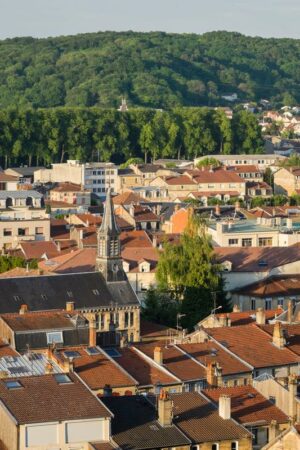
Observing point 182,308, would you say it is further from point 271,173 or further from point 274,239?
point 271,173

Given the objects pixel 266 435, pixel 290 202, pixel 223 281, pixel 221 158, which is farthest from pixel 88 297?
pixel 221 158

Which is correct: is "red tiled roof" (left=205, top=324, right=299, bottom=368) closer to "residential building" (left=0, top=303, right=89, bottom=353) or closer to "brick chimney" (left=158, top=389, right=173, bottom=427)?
"residential building" (left=0, top=303, right=89, bottom=353)

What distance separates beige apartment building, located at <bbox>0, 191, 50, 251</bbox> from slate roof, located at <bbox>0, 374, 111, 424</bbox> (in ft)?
144

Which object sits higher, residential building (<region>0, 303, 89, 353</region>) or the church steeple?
the church steeple

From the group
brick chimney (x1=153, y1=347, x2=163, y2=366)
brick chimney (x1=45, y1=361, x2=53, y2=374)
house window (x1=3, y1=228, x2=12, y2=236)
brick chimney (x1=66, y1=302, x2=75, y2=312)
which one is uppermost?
brick chimney (x1=45, y1=361, x2=53, y2=374)

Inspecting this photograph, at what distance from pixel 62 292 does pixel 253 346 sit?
9.82 metres

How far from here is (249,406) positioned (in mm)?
37906

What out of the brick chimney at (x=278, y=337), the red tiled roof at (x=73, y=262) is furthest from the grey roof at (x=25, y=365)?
the red tiled roof at (x=73, y=262)

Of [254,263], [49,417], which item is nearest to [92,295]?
[254,263]

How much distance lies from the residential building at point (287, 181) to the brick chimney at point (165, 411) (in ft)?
302

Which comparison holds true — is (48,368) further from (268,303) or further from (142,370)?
(268,303)

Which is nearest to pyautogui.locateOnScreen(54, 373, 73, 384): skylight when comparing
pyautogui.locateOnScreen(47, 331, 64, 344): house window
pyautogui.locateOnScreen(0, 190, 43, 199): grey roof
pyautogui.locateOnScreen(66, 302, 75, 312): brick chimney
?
pyautogui.locateOnScreen(47, 331, 64, 344): house window

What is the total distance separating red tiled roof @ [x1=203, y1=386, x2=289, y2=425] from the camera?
122ft

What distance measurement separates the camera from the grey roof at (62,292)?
54.5 m
